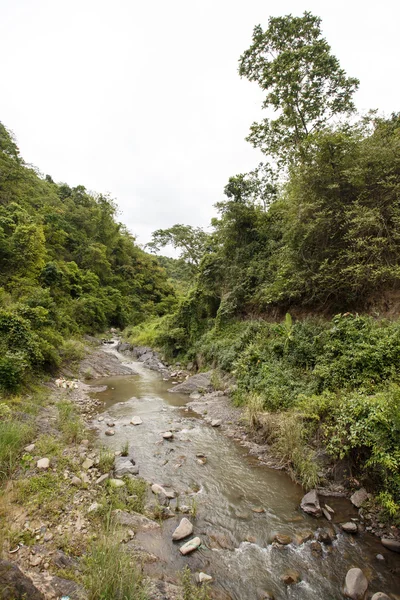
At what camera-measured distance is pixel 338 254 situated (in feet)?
30.2

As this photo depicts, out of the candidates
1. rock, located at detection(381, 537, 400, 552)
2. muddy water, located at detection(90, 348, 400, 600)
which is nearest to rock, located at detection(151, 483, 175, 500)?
muddy water, located at detection(90, 348, 400, 600)

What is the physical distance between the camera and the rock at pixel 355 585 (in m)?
3.42

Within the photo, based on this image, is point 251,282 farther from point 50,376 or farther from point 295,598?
point 295,598

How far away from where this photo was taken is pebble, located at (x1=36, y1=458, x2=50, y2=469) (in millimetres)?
5195

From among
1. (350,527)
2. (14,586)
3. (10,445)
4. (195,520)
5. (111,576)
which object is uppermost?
(14,586)

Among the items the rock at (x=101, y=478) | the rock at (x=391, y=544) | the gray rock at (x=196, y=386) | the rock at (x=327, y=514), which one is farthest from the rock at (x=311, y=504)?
the gray rock at (x=196, y=386)

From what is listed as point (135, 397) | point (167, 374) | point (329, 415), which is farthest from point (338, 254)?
point (167, 374)

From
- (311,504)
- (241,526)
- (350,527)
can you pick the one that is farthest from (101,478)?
(350,527)

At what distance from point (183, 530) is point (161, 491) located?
43.8 inches

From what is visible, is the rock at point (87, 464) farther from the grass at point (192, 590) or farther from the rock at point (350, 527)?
the rock at point (350, 527)

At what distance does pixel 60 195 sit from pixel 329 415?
45.7 m

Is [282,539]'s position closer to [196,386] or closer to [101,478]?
[101,478]

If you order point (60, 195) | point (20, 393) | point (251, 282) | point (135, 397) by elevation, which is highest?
point (60, 195)

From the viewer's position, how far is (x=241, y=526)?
459cm
